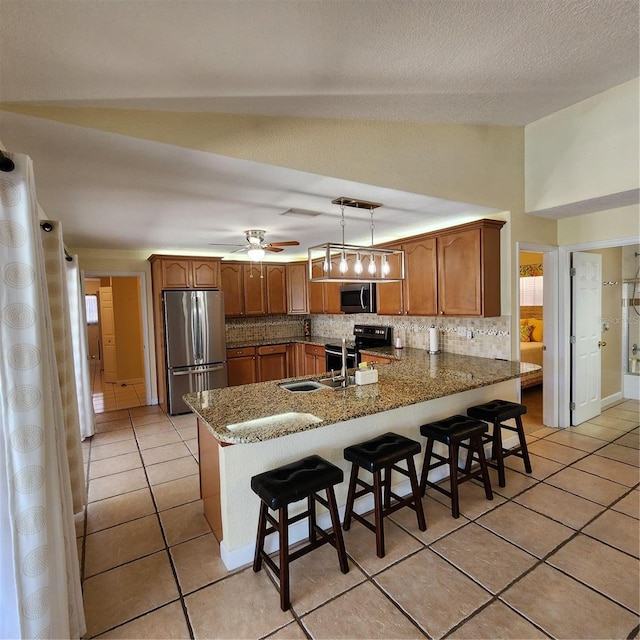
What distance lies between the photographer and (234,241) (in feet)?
15.6

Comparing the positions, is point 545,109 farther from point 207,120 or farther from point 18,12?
point 18,12

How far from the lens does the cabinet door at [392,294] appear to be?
177 inches

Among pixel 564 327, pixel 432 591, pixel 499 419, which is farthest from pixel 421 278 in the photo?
pixel 432 591

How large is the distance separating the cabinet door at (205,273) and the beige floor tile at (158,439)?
6.88ft

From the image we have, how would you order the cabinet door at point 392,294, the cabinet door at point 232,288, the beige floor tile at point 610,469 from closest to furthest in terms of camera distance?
1. the beige floor tile at point 610,469
2. the cabinet door at point 392,294
3. the cabinet door at point 232,288

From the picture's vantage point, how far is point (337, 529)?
2010mm

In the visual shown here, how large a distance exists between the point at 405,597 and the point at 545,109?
3848 millimetres

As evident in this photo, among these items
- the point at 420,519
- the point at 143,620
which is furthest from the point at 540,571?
the point at 143,620

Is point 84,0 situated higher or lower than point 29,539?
higher

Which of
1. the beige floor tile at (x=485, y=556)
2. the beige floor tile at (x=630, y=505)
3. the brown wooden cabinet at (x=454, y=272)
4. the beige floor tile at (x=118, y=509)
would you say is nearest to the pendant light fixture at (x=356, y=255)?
the brown wooden cabinet at (x=454, y=272)

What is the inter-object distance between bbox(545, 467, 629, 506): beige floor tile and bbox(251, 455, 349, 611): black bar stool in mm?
2005

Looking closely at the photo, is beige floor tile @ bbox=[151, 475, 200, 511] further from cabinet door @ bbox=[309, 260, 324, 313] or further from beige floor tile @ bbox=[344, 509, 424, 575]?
cabinet door @ bbox=[309, 260, 324, 313]

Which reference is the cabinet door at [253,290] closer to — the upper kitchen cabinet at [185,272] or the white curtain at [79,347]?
the upper kitchen cabinet at [185,272]

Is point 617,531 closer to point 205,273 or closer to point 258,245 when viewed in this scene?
point 258,245
